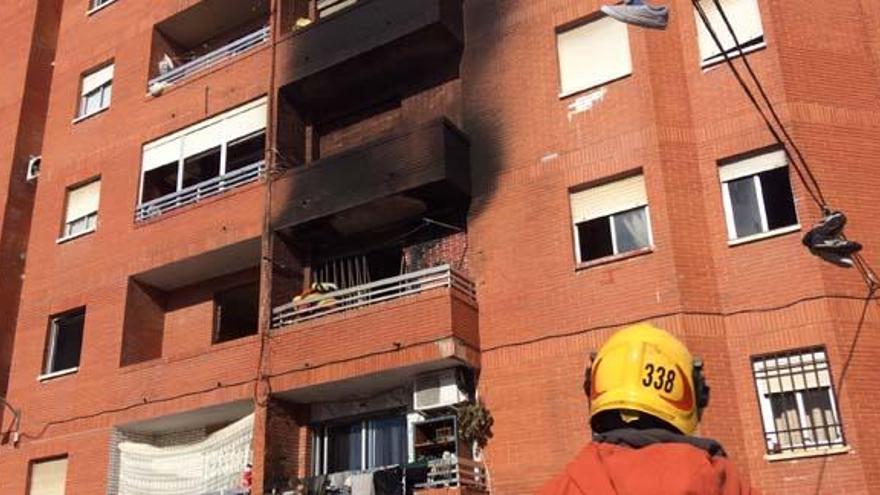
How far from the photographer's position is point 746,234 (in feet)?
42.7

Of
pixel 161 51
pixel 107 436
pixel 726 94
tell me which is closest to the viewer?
pixel 726 94

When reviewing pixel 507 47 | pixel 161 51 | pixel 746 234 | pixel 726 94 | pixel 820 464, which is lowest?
pixel 820 464

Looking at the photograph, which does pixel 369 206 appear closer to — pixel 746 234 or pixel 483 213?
pixel 483 213

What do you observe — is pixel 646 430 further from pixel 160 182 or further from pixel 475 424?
pixel 160 182

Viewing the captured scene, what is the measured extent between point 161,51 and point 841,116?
46.1ft

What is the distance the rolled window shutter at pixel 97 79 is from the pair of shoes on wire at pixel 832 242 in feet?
50.7

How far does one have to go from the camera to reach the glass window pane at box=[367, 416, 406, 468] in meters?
15.1

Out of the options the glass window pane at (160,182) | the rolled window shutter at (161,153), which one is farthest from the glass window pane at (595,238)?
the glass window pane at (160,182)

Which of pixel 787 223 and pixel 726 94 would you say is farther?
pixel 726 94

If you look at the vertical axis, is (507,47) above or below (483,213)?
above

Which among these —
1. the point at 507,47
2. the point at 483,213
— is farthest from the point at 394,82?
the point at 483,213

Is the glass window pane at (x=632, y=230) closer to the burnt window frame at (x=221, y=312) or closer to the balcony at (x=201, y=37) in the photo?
the burnt window frame at (x=221, y=312)

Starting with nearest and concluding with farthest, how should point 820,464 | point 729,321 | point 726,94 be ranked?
point 820,464, point 729,321, point 726,94

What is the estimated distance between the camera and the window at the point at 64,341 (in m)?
18.7
